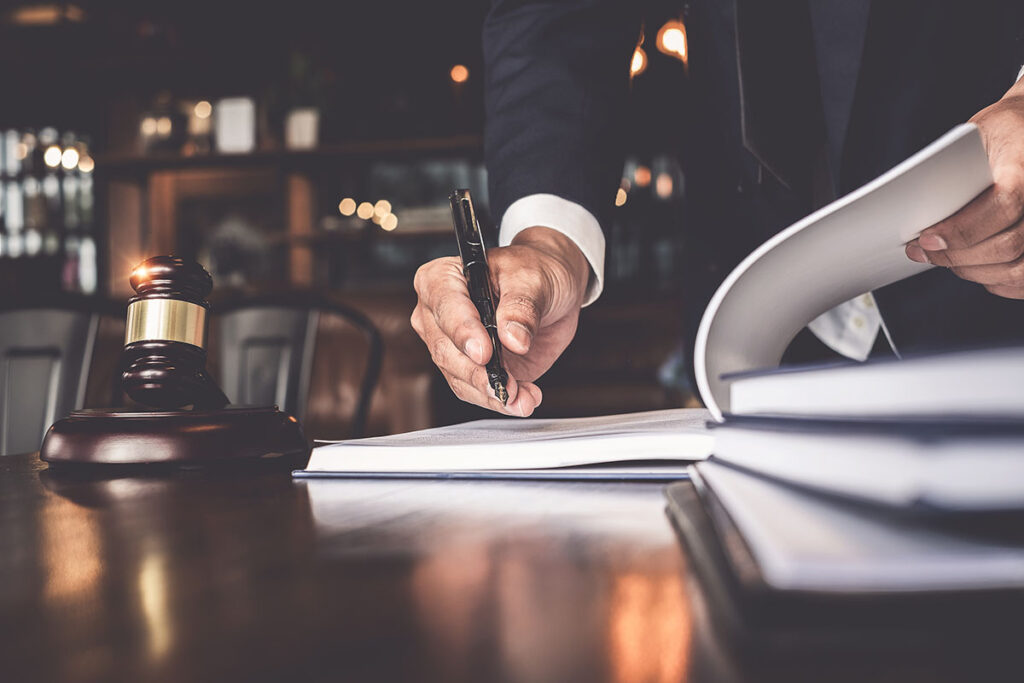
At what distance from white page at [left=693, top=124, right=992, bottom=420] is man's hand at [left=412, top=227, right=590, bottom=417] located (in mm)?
142

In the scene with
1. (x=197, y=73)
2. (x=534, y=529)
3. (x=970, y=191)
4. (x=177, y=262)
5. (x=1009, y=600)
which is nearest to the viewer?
(x=1009, y=600)

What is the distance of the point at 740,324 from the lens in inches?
17.5

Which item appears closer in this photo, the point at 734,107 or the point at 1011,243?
the point at 1011,243

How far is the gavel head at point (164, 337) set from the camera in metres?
0.58

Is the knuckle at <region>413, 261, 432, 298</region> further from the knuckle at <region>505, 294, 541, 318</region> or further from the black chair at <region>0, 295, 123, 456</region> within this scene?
the black chair at <region>0, 295, 123, 456</region>

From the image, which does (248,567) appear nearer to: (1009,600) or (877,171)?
(1009,600)

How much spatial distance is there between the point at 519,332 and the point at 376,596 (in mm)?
318

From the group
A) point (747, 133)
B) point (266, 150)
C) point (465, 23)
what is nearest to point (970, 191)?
point (747, 133)

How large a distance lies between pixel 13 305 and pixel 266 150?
9.43ft

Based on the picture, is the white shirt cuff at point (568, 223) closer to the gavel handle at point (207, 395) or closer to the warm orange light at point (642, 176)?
the gavel handle at point (207, 395)

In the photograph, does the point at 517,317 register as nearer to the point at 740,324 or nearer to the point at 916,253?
the point at 740,324

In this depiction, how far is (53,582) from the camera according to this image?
0.79ft

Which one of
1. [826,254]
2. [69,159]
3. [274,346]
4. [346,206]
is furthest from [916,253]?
[69,159]

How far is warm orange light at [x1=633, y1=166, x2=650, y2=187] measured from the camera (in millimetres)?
4535
